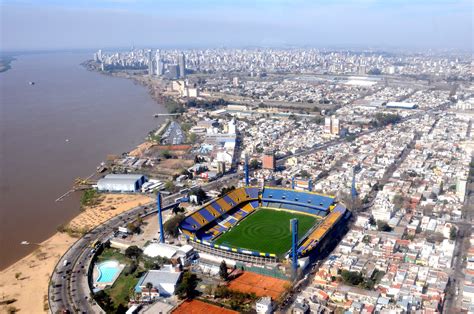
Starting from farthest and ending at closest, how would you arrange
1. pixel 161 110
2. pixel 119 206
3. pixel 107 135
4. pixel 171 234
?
1. pixel 161 110
2. pixel 107 135
3. pixel 119 206
4. pixel 171 234

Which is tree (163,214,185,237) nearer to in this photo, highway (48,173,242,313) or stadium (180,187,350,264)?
stadium (180,187,350,264)

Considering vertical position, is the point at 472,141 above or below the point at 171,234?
above

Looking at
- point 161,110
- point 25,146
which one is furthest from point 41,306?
point 161,110

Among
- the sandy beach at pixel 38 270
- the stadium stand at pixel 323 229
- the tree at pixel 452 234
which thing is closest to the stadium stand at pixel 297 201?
the stadium stand at pixel 323 229

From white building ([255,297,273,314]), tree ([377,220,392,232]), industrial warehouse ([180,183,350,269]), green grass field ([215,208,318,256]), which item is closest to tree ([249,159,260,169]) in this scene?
industrial warehouse ([180,183,350,269])

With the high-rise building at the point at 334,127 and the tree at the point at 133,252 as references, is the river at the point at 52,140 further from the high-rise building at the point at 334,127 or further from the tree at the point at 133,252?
the high-rise building at the point at 334,127

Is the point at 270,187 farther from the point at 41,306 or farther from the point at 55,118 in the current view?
the point at 55,118

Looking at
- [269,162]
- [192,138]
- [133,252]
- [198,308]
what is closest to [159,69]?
[192,138]
